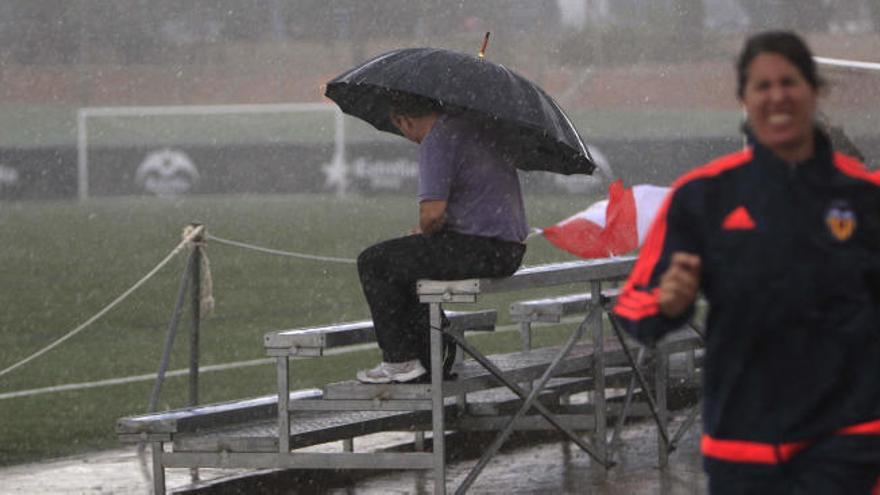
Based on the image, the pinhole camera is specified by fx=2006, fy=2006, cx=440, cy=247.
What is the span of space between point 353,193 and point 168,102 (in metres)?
14.9

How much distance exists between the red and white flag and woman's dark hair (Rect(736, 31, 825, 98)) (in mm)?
4820

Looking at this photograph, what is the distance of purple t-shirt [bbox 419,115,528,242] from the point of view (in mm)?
7645

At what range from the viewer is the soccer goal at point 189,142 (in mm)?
48375

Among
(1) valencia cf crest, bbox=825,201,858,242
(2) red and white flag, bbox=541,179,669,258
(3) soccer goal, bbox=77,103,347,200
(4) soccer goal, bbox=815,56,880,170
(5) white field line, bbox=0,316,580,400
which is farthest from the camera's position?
(3) soccer goal, bbox=77,103,347,200

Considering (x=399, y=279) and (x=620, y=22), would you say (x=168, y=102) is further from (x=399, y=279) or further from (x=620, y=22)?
(x=399, y=279)

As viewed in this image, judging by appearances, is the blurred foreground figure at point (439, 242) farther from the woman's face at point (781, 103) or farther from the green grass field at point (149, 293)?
the woman's face at point (781, 103)

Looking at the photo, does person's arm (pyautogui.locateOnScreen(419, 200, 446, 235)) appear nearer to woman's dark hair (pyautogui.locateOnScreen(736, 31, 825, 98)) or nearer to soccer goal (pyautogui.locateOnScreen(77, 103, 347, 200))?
woman's dark hair (pyautogui.locateOnScreen(736, 31, 825, 98))

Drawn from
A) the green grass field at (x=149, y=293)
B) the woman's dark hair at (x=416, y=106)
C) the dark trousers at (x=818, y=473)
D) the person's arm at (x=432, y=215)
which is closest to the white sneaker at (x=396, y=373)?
the person's arm at (x=432, y=215)

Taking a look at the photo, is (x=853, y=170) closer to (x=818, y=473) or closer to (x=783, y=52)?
(x=783, y=52)

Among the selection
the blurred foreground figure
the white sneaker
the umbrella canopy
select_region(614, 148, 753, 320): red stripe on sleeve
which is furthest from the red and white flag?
select_region(614, 148, 753, 320): red stripe on sleeve

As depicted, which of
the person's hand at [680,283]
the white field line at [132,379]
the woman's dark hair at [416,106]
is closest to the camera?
the person's hand at [680,283]

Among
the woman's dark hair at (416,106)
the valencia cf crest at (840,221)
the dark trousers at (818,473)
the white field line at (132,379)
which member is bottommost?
the white field line at (132,379)

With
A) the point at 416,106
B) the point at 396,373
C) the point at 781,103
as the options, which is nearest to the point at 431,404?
the point at 396,373

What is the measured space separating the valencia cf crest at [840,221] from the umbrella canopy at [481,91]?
11.7ft
